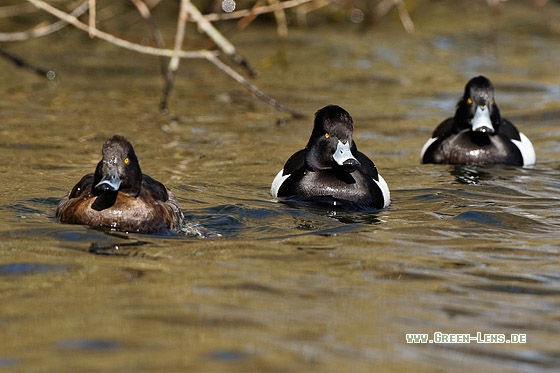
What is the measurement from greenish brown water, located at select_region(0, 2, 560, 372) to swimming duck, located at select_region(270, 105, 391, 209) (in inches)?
8.4

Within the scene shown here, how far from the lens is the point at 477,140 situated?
11062 mm

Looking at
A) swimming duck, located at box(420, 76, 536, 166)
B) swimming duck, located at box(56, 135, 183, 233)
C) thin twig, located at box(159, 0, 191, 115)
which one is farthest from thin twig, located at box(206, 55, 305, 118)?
swimming duck, located at box(56, 135, 183, 233)

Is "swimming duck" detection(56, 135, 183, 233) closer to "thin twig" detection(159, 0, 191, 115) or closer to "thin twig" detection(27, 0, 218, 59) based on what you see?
"thin twig" detection(27, 0, 218, 59)

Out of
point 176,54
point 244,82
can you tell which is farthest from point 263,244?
point 244,82

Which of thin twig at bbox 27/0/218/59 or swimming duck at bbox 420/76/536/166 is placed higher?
thin twig at bbox 27/0/218/59

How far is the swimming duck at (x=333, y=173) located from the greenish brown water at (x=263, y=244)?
0.70 feet

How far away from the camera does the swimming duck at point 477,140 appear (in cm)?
1084

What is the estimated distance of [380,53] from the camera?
17.5 meters

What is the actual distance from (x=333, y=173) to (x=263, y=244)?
5.74ft

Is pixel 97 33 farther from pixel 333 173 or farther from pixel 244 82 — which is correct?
pixel 333 173

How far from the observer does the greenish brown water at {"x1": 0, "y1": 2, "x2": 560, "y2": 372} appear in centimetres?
522

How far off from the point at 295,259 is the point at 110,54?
415 inches

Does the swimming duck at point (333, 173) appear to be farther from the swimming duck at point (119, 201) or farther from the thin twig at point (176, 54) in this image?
the thin twig at point (176, 54)

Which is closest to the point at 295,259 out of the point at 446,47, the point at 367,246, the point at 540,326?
the point at 367,246
